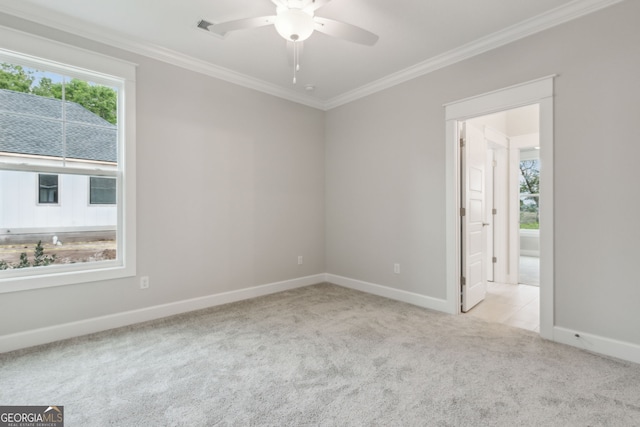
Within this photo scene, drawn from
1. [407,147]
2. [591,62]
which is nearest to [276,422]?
[407,147]

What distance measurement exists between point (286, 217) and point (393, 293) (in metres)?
1.71

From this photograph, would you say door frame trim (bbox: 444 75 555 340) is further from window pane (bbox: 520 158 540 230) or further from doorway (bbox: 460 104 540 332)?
window pane (bbox: 520 158 540 230)

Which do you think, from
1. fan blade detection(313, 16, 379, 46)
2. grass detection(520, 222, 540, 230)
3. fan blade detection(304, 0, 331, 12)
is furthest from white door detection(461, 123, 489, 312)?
grass detection(520, 222, 540, 230)

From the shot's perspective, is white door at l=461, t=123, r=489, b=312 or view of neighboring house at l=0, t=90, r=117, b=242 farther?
white door at l=461, t=123, r=489, b=312

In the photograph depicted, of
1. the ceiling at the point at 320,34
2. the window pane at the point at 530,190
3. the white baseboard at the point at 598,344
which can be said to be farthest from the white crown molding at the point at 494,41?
the window pane at the point at 530,190

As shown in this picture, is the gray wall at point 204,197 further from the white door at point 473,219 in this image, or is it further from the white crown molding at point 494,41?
the white door at point 473,219

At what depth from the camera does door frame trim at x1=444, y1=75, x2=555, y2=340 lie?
253 centimetres

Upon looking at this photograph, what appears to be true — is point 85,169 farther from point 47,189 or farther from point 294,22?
point 294,22

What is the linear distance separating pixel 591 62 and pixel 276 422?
3.32 meters

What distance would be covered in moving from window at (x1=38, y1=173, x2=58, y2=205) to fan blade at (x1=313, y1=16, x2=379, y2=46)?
256 centimetres

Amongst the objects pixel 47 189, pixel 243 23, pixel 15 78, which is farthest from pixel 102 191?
pixel 243 23

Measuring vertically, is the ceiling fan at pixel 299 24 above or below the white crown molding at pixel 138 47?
below

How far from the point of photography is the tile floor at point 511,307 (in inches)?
119

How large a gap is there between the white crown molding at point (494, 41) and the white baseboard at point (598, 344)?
250 cm
